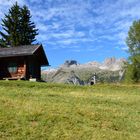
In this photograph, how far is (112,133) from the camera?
16625 mm

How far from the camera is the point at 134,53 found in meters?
76.6

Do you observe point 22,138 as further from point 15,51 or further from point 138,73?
point 138,73

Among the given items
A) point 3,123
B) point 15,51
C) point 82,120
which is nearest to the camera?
point 3,123

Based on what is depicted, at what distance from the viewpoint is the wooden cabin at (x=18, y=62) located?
50.5 meters

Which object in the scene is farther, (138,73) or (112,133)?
(138,73)

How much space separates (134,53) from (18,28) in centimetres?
2301

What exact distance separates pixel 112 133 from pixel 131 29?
203ft

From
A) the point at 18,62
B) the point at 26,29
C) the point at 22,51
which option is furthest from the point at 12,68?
the point at 26,29

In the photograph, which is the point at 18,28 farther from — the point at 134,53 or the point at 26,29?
the point at 134,53

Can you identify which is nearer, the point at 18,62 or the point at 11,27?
the point at 18,62

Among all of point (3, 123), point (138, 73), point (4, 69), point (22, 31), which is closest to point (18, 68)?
point (4, 69)

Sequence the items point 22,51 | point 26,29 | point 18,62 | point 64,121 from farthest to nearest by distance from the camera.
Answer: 1. point 26,29
2. point 18,62
3. point 22,51
4. point 64,121

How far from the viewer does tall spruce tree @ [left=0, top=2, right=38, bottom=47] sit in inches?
2926

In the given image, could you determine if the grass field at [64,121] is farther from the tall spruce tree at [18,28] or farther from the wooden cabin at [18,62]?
the tall spruce tree at [18,28]
